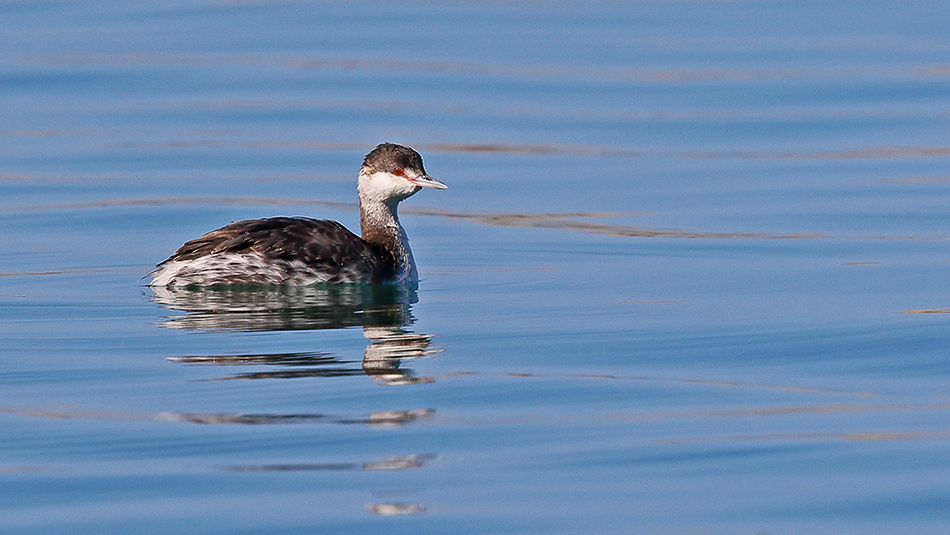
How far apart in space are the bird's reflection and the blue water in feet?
0.13

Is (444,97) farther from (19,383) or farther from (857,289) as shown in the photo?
(19,383)

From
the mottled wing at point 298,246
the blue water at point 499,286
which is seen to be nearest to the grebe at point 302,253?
the mottled wing at point 298,246

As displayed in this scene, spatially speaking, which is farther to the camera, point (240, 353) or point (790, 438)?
point (240, 353)

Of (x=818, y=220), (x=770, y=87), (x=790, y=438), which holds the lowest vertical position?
(x=790, y=438)

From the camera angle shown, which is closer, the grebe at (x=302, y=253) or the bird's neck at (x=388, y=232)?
the grebe at (x=302, y=253)

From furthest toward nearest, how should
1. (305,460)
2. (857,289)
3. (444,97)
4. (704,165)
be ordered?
(444,97)
(704,165)
(857,289)
(305,460)

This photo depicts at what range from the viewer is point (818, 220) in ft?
48.7

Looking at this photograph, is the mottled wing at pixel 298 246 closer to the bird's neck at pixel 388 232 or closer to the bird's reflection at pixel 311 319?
the bird's reflection at pixel 311 319

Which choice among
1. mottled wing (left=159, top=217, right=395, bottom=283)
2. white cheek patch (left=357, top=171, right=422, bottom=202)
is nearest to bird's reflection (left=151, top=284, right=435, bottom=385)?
mottled wing (left=159, top=217, right=395, bottom=283)

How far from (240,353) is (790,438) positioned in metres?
3.36

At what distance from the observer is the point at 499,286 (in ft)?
40.5

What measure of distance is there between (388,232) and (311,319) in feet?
7.41

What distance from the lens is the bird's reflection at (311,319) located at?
9242 millimetres

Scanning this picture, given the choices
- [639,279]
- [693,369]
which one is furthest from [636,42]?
[693,369]
